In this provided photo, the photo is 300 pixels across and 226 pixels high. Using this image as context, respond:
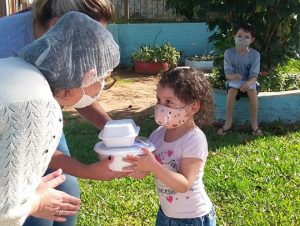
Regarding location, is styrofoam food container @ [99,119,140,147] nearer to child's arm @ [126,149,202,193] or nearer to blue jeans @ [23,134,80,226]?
child's arm @ [126,149,202,193]

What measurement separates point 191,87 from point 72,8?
61cm

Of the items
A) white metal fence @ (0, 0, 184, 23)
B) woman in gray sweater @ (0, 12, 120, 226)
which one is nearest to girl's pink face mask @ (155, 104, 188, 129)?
woman in gray sweater @ (0, 12, 120, 226)

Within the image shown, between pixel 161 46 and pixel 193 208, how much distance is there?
8654mm

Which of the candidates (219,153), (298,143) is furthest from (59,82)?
(298,143)

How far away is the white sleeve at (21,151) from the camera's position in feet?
5.41

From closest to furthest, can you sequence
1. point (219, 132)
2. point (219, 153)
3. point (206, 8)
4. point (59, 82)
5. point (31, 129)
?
point (31, 129)
point (59, 82)
point (219, 153)
point (219, 132)
point (206, 8)

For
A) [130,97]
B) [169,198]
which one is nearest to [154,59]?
[130,97]

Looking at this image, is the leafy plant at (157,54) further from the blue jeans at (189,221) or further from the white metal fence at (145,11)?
the blue jeans at (189,221)

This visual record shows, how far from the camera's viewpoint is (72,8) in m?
2.29

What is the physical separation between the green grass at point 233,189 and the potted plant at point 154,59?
16.1 ft

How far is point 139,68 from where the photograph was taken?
10.5 meters

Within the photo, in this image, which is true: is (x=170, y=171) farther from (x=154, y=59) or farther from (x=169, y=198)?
(x=154, y=59)

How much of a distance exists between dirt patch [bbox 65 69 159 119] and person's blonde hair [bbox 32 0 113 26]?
456cm

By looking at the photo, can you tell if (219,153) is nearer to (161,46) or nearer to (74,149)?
(74,149)
